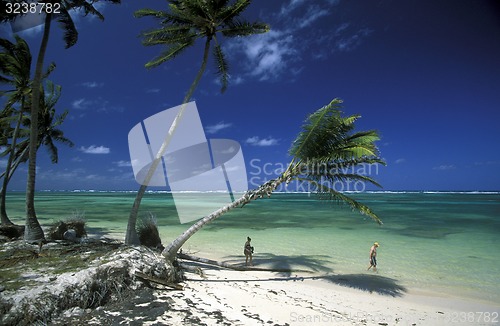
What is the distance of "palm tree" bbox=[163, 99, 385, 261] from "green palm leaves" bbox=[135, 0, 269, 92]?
4.97 meters

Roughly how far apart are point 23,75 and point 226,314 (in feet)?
49.7

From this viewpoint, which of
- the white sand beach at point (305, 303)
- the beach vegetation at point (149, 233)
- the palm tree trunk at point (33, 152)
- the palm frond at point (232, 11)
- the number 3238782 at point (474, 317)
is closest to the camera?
the white sand beach at point (305, 303)

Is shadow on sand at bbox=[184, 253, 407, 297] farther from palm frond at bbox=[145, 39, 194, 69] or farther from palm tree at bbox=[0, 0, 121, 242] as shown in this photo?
palm frond at bbox=[145, 39, 194, 69]

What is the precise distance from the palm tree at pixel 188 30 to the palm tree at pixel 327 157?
2694 millimetres

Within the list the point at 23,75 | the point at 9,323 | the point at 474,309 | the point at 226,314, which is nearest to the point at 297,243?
the point at 474,309

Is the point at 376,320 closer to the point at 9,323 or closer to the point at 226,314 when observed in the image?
the point at 226,314

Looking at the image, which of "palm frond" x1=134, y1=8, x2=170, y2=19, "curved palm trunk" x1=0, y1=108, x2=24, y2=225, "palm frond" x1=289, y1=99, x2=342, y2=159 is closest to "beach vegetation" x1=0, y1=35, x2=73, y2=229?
"curved palm trunk" x1=0, y1=108, x2=24, y2=225

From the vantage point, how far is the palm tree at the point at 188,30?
30.3 feet

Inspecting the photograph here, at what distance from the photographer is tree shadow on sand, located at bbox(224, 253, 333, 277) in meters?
10.8

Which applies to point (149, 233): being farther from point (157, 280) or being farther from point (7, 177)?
point (7, 177)

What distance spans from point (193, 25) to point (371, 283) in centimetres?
1099

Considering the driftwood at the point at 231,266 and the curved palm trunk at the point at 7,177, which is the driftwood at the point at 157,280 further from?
the curved palm trunk at the point at 7,177

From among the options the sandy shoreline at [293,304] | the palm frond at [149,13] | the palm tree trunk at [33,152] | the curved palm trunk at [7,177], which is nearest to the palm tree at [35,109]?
the palm tree trunk at [33,152]

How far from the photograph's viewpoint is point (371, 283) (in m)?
9.24
